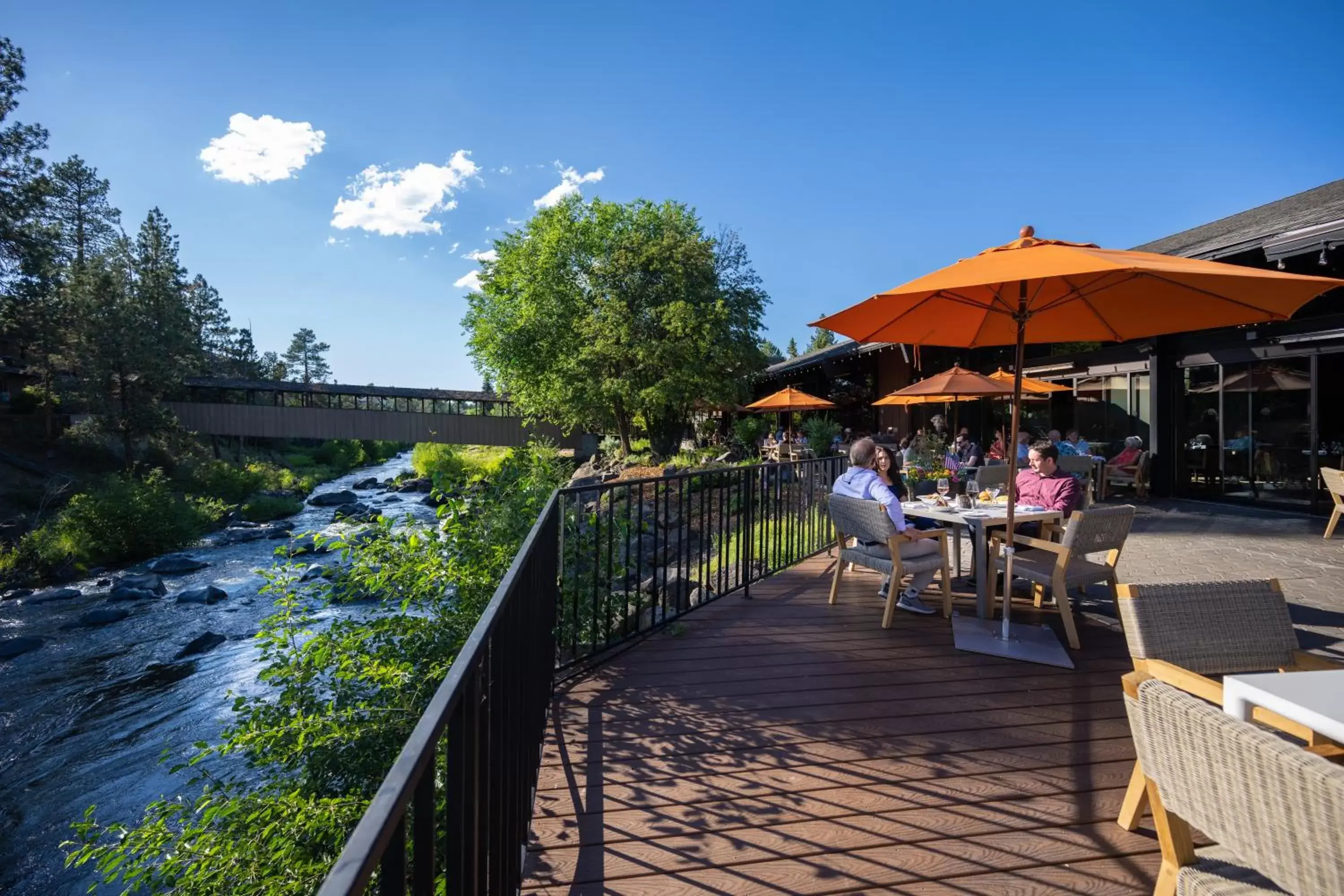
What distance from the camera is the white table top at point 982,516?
4391 mm

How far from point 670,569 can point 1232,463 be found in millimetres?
9071

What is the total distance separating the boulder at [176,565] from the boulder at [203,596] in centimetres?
274

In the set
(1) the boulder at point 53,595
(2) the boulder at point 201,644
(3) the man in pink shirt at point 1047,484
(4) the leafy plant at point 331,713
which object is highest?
(3) the man in pink shirt at point 1047,484

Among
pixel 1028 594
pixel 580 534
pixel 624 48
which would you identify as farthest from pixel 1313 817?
pixel 624 48

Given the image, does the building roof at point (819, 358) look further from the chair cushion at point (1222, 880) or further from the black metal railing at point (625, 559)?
the chair cushion at point (1222, 880)

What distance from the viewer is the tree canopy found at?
67.9 feet

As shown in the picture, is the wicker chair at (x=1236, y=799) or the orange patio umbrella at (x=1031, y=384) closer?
the wicker chair at (x=1236, y=799)

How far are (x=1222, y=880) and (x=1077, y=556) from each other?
9.65 ft

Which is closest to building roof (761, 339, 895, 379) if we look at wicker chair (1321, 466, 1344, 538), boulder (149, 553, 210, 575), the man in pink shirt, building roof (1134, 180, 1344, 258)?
building roof (1134, 180, 1344, 258)

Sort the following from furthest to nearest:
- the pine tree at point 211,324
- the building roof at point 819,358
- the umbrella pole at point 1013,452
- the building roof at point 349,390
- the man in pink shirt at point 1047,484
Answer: the pine tree at point 211,324 → the building roof at point 349,390 → the building roof at point 819,358 → the man in pink shirt at point 1047,484 → the umbrella pole at point 1013,452

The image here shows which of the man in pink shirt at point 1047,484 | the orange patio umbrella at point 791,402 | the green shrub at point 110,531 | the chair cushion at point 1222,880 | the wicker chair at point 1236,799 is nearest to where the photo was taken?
the wicker chair at point 1236,799

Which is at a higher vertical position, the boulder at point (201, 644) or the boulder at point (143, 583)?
the boulder at point (143, 583)

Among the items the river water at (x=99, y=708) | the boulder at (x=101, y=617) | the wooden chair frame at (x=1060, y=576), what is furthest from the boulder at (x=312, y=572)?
the wooden chair frame at (x=1060, y=576)

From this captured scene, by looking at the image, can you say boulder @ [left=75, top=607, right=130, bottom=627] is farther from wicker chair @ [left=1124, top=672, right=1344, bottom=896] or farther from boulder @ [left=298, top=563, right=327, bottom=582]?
wicker chair @ [left=1124, top=672, right=1344, bottom=896]
